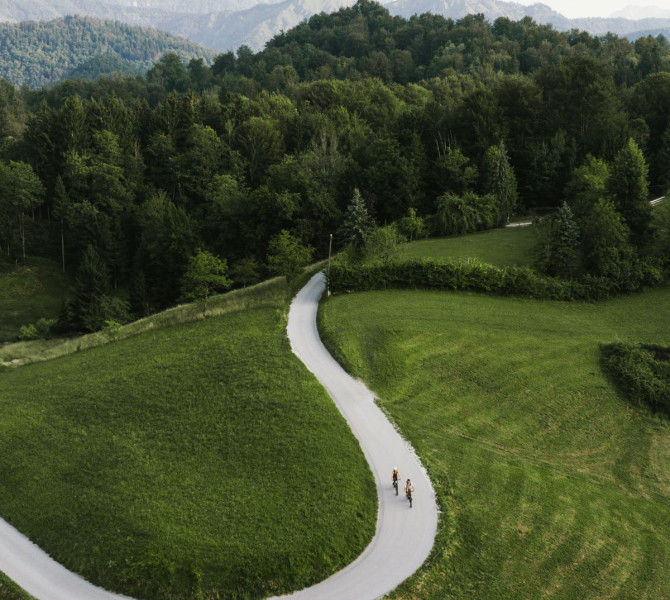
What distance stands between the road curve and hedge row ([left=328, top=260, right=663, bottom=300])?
34.2 feet

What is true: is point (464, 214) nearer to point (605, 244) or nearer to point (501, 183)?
point (501, 183)

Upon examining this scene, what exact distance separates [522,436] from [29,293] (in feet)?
228

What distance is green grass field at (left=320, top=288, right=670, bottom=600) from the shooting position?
2239 cm

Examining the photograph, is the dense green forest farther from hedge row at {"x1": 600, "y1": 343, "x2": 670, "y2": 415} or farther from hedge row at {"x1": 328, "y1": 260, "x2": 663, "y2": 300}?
hedge row at {"x1": 600, "y1": 343, "x2": 670, "y2": 415}

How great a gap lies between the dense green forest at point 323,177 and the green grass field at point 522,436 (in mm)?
10189

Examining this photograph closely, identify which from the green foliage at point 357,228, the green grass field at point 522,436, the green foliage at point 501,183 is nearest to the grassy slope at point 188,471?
the green grass field at point 522,436

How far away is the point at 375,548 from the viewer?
23125 millimetres

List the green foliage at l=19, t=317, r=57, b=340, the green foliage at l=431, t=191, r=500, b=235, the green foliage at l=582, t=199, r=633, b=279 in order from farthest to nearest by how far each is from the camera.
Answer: the green foliage at l=431, t=191, r=500, b=235 < the green foliage at l=19, t=317, r=57, b=340 < the green foliage at l=582, t=199, r=633, b=279

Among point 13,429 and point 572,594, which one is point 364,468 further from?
point 13,429

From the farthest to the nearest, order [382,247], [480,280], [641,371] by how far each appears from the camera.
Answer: [382,247] < [480,280] < [641,371]

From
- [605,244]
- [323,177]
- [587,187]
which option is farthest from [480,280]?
[323,177]

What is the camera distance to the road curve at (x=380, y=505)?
2150 centimetres

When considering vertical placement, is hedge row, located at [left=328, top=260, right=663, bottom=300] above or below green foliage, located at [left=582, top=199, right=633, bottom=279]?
below

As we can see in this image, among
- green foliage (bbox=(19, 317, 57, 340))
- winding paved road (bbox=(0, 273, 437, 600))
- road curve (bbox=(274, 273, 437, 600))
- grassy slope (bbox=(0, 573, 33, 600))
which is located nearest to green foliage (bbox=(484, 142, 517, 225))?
road curve (bbox=(274, 273, 437, 600))
